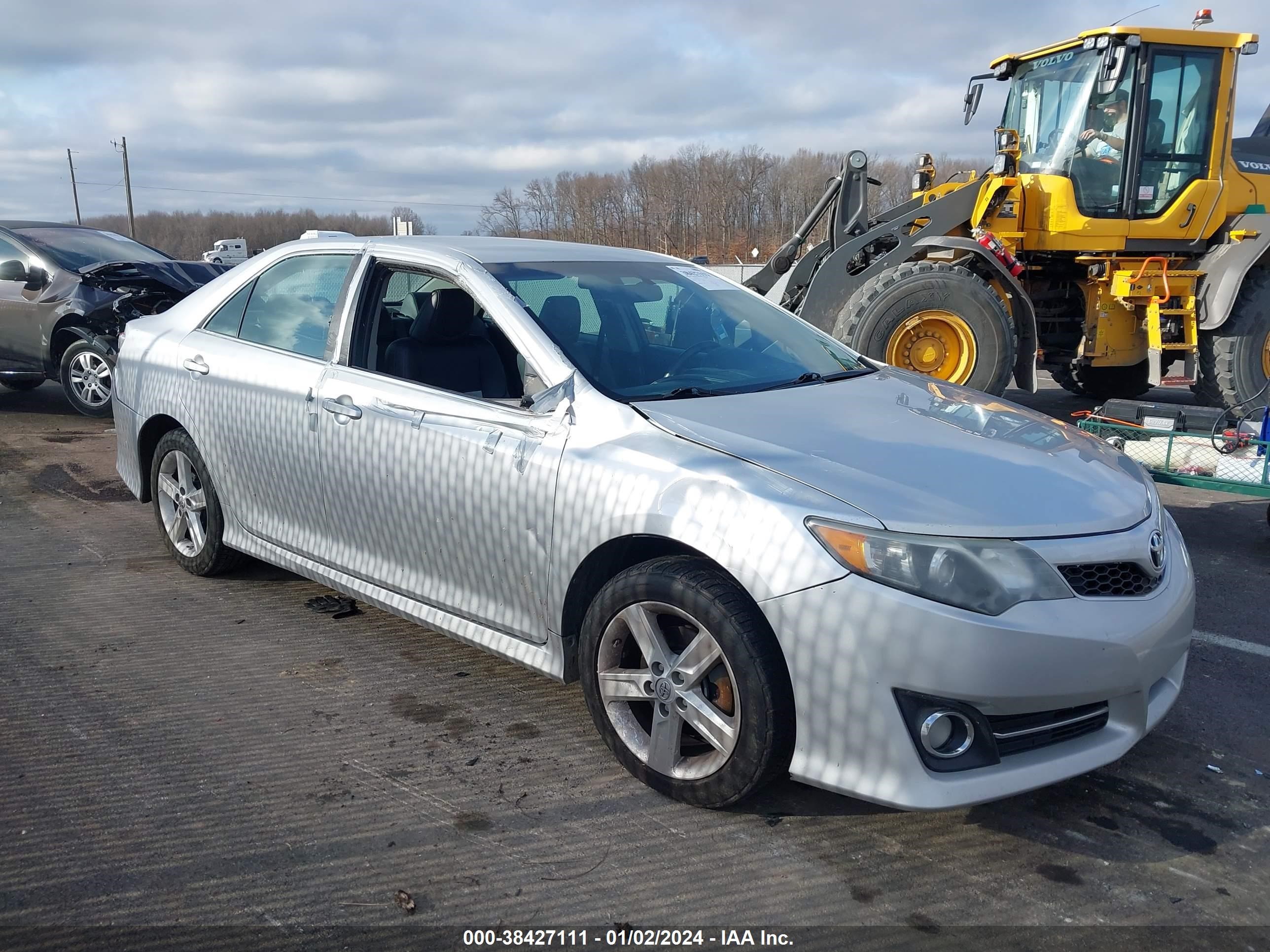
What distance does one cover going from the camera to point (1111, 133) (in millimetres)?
8336

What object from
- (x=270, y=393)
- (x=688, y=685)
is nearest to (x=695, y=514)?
(x=688, y=685)

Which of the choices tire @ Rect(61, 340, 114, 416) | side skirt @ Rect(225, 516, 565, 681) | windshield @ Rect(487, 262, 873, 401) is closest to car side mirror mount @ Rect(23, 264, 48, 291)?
tire @ Rect(61, 340, 114, 416)

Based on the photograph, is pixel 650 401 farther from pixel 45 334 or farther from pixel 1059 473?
pixel 45 334

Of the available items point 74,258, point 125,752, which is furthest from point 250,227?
point 125,752

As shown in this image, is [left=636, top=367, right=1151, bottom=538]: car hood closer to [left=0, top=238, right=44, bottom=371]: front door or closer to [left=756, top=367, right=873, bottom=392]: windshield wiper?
[left=756, top=367, right=873, bottom=392]: windshield wiper

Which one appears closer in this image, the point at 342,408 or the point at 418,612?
the point at 418,612

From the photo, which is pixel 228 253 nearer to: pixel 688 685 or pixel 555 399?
pixel 555 399

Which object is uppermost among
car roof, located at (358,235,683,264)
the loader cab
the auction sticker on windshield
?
the loader cab

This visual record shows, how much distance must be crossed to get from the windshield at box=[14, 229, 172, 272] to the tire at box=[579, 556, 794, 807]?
8.26 metres

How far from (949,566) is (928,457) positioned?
1.66ft

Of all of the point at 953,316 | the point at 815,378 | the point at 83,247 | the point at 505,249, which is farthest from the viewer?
the point at 83,247

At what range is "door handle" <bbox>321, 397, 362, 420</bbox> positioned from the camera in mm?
3709

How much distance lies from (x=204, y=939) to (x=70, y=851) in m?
0.60

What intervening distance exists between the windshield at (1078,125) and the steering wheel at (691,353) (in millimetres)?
6135
